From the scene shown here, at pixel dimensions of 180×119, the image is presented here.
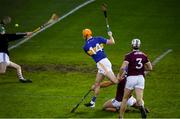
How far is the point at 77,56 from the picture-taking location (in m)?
34.4

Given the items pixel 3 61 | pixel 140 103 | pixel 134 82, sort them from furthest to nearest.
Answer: pixel 3 61 → pixel 134 82 → pixel 140 103

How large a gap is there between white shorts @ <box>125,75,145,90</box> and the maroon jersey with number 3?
0.47 ft

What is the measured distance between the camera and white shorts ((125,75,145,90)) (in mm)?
21808

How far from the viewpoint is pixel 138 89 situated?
2189cm

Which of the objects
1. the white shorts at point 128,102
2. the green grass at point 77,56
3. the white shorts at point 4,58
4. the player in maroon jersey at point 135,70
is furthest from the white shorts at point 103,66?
the white shorts at point 4,58

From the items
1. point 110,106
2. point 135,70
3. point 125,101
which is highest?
point 135,70

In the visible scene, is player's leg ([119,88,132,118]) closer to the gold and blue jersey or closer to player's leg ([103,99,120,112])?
player's leg ([103,99,120,112])

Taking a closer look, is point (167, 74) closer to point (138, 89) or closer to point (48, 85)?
point (48, 85)

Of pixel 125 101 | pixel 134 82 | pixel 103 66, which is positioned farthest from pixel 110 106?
pixel 134 82

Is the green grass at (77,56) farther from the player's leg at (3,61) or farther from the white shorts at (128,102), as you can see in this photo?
the player's leg at (3,61)

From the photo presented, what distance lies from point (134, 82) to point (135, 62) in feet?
2.22

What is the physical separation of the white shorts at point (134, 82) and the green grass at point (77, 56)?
179 cm

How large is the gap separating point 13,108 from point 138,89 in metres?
5.26

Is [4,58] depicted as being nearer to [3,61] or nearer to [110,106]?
[3,61]
